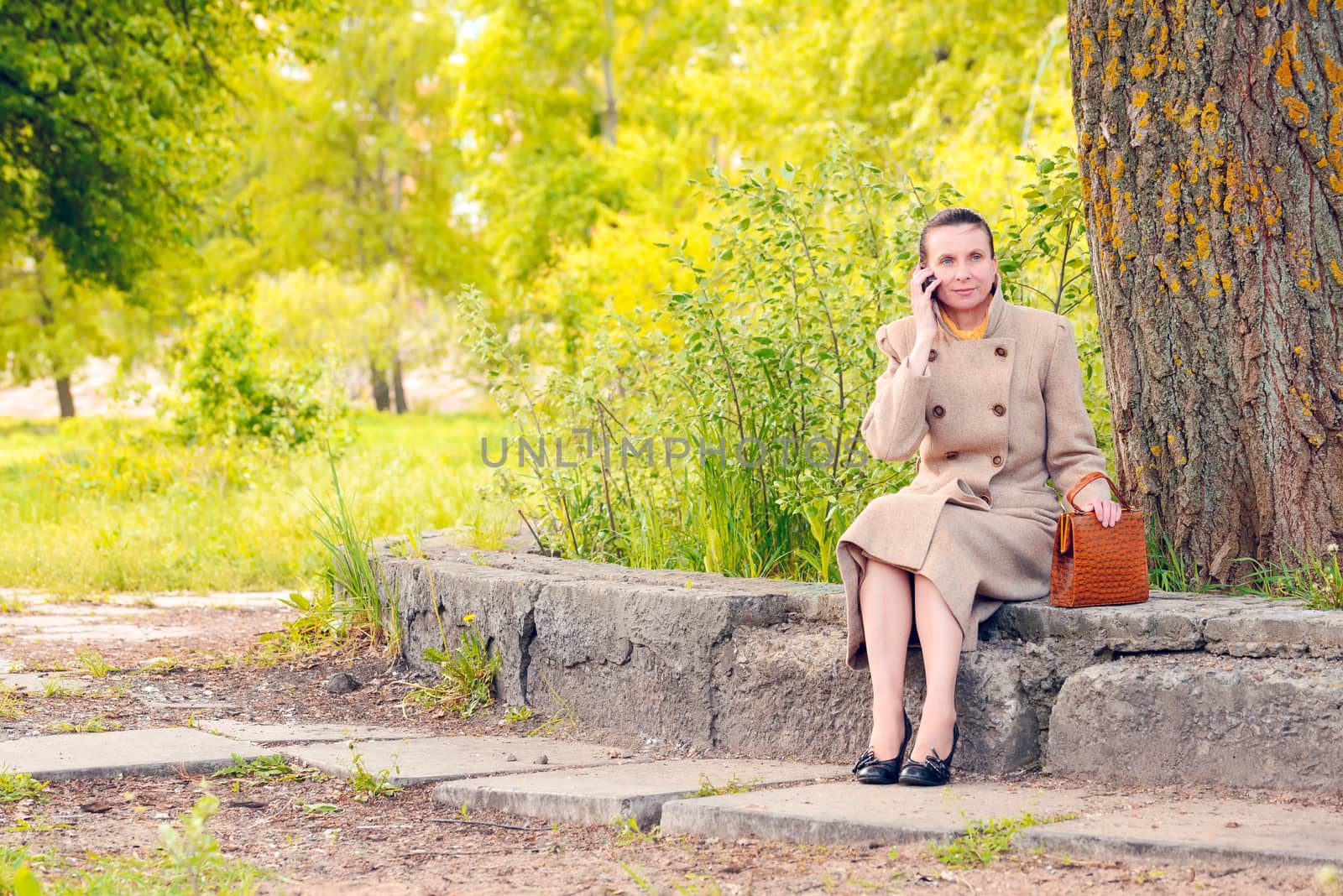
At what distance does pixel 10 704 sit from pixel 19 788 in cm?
125

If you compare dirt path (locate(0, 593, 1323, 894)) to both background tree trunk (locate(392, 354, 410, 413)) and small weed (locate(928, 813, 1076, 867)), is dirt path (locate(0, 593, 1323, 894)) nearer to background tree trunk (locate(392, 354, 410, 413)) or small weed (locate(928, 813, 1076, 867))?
small weed (locate(928, 813, 1076, 867))

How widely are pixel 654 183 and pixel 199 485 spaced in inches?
675

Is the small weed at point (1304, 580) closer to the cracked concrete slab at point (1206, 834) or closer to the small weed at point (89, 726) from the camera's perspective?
the cracked concrete slab at point (1206, 834)

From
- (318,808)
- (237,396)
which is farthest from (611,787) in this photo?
(237,396)

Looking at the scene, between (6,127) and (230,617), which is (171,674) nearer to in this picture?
(230,617)

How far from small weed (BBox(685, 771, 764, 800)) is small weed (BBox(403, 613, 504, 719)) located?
135 centimetres

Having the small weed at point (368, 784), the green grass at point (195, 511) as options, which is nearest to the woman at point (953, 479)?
the small weed at point (368, 784)

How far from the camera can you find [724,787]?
11.1 ft

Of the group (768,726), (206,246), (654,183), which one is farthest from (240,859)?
(206,246)

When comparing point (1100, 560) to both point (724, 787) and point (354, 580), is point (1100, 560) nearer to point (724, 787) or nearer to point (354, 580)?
point (724, 787)

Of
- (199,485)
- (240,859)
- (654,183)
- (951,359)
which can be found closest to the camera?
(240,859)

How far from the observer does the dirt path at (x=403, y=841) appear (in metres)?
2.61

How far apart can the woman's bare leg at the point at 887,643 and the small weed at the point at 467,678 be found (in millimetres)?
1603

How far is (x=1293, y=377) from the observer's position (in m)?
3.48
